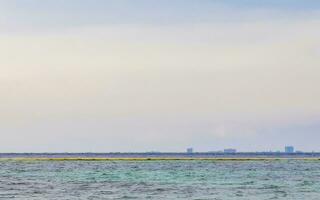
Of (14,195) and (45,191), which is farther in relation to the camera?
(45,191)

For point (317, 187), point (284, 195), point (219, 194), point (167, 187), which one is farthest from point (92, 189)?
point (317, 187)

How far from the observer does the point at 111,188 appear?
5997 cm

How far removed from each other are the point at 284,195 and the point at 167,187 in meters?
11.4

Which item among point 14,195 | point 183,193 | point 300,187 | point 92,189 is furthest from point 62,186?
point 300,187

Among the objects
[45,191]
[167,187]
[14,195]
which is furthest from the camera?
[167,187]

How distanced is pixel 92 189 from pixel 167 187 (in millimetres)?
6948

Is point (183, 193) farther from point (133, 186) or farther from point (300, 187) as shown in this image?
point (300, 187)

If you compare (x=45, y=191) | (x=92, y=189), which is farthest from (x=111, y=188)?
(x=45, y=191)

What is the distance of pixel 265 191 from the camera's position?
57812mm

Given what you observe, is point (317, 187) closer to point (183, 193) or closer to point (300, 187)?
point (300, 187)

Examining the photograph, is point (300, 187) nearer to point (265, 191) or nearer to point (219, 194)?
point (265, 191)

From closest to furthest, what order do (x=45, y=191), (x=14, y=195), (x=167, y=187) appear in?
(x=14, y=195)
(x=45, y=191)
(x=167, y=187)

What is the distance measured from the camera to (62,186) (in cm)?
6231

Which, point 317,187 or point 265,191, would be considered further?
point 317,187
